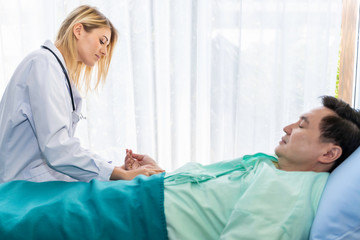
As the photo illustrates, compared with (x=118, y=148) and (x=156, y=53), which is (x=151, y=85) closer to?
(x=156, y=53)

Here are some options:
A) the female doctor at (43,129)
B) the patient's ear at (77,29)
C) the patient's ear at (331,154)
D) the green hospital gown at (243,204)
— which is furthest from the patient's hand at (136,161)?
the patient's ear at (331,154)

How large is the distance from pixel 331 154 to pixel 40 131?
104 cm

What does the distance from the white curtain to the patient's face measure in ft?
3.37

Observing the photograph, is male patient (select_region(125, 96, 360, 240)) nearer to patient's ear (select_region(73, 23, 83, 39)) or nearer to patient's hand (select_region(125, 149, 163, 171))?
patient's hand (select_region(125, 149, 163, 171))

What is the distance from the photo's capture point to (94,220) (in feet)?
3.45

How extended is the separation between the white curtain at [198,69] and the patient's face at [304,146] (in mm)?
1028

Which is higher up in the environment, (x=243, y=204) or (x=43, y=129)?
(x=43, y=129)

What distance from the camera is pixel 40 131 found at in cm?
126

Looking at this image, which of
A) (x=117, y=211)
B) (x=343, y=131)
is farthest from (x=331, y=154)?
(x=117, y=211)

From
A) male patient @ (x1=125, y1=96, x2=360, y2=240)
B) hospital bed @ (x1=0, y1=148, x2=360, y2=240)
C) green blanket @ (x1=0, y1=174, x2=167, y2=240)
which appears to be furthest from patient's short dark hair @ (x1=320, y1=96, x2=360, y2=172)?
green blanket @ (x1=0, y1=174, x2=167, y2=240)

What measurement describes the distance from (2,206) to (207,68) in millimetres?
1565

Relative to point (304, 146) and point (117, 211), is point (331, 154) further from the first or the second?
point (117, 211)

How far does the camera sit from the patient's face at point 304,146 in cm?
127

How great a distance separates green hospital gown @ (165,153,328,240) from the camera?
997 mm
